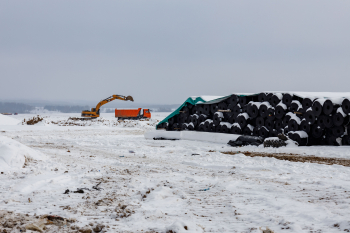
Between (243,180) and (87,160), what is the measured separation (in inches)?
224

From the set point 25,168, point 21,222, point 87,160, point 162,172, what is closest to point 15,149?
point 25,168

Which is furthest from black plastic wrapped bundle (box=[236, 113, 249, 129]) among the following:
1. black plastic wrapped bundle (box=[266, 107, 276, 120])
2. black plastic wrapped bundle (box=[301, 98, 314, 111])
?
black plastic wrapped bundle (box=[301, 98, 314, 111])

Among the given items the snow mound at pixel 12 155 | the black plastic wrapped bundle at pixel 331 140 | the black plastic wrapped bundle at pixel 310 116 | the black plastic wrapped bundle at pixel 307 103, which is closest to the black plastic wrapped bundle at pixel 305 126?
the black plastic wrapped bundle at pixel 310 116

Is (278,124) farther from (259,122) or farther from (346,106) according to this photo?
(346,106)

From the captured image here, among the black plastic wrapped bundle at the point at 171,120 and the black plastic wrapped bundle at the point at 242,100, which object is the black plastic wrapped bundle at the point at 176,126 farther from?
the black plastic wrapped bundle at the point at 242,100

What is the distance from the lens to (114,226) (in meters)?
4.43

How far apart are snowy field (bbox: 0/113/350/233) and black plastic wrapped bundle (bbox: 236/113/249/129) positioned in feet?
22.8

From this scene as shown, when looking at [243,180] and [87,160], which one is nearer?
[243,180]

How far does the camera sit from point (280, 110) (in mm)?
15867

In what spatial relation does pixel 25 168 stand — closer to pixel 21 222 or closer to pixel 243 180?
pixel 21 222

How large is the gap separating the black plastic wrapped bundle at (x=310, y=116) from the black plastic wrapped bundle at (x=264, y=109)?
7.11 ft

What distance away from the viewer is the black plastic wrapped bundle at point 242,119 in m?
17.4

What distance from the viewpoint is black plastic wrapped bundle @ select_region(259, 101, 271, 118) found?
1648cm

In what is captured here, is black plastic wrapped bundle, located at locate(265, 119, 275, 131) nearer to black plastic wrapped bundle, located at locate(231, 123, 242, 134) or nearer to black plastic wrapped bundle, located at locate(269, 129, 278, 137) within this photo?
black plastic wrapped bundle, located at locate(269, 129, 278, 137)
